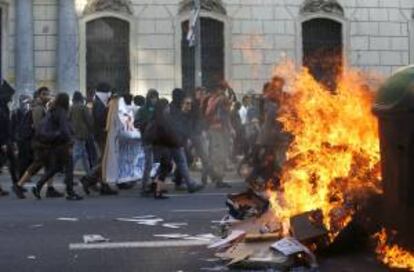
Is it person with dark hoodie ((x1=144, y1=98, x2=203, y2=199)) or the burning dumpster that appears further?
person with dark hoodie ((x1=144, y1=98, x2=203, y2=199))

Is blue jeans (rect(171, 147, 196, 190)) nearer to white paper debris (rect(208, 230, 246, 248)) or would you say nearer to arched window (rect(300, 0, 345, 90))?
white paper debris (rect(208, 230, 246, 248))

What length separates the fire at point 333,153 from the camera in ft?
24.7

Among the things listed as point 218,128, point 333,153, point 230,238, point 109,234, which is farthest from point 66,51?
point 333,153

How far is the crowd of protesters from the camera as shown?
1337cm

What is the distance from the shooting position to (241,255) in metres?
7.56

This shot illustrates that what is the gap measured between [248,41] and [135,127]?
9.73 meters

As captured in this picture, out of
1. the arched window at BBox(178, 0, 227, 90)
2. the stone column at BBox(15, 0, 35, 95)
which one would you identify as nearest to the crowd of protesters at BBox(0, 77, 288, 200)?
the stone column at BBox(15, 0, 35, 95)

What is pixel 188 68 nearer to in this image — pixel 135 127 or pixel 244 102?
pixel 244 102

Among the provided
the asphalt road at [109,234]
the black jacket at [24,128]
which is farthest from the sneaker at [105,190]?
the black jacket at [24,128]

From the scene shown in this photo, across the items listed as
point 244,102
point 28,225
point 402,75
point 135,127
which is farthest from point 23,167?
point 402,75

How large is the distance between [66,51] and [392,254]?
1687 centimetres

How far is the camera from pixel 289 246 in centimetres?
733

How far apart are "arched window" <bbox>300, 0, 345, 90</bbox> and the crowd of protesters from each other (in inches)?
290

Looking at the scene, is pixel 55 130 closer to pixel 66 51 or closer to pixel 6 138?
pixel 6 138
